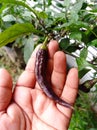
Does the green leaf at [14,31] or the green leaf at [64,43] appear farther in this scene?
the green leaf at [64,43]

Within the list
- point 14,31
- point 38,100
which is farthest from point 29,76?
point 14,31

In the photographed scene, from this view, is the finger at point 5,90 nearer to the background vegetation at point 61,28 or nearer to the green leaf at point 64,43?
the background vegetation at point 61,28

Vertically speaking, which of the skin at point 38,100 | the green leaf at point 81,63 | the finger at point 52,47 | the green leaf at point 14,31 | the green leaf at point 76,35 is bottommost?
the skin at point 38,100

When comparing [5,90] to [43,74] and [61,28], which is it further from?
[61,28]

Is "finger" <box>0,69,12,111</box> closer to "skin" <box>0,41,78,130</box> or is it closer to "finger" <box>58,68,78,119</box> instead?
"skin" <box>0,41,78,130</box>

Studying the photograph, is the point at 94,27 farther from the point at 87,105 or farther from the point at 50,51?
the point at 87,105

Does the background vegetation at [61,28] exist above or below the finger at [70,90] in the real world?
above

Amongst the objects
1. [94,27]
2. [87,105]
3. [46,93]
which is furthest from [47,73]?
[87,105]

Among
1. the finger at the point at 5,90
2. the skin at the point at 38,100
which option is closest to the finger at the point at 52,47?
the skin at the point at 38,100
